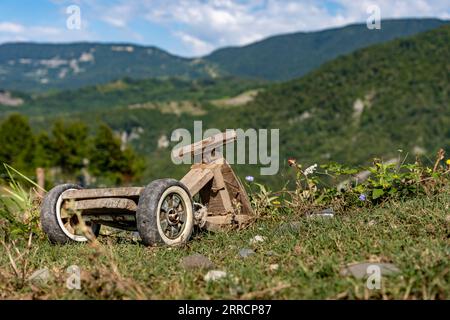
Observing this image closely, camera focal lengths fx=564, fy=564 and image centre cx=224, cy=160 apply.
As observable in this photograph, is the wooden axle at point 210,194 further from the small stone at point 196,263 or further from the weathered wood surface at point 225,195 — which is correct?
the small stone at point 196,263

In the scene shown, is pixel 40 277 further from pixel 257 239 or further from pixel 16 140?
pixel 16 140

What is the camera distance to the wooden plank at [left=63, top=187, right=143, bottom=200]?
522cm

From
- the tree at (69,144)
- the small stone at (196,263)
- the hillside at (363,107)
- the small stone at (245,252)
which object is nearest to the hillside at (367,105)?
the hillside at (363,107)

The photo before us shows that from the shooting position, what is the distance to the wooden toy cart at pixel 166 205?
511cm

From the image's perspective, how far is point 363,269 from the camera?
355 centimetres

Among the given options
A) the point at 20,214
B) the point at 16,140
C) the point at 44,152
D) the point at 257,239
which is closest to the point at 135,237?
the point at 257,239

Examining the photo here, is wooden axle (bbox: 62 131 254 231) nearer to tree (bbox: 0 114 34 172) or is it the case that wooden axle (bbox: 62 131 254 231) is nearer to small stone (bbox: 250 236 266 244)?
A: small stone (bbox: 250 236 266 244)

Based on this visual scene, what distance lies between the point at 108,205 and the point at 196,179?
47.2 inches

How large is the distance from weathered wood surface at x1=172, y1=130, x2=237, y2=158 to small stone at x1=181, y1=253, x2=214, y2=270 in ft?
6.19

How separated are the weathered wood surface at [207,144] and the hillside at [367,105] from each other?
105 metres

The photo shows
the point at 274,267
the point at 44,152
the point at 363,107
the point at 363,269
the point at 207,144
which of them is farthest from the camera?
the point at 363,107

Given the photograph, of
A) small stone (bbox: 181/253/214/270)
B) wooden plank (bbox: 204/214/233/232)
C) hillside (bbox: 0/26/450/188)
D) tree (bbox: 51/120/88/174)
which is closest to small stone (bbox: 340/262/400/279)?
small stone (bbox: 181/253/214/270)

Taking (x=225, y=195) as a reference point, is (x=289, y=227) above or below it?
below
